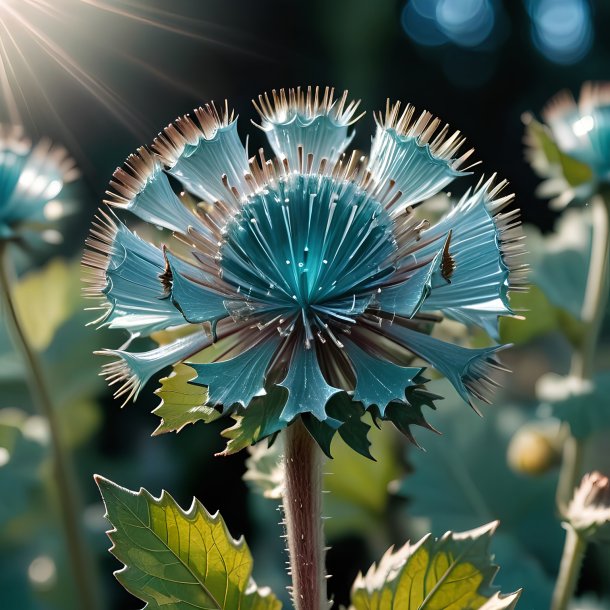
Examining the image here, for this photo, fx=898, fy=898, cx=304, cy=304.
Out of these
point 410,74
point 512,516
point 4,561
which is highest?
point 410,74

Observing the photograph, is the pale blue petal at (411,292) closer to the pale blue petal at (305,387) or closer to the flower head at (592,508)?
the pale blue petal at (305,387)

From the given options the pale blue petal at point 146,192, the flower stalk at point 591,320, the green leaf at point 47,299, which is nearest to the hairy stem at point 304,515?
the pale blue petal at point 146,192

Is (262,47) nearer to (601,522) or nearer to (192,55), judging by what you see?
(192,55)

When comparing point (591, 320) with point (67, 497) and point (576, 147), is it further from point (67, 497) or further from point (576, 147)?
point (67, 497)

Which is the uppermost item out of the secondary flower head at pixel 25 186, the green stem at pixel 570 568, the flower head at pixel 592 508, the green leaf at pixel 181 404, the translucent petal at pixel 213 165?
→ the secondary flower head at pixel 25 186

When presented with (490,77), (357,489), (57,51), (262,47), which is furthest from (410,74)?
(357,489)

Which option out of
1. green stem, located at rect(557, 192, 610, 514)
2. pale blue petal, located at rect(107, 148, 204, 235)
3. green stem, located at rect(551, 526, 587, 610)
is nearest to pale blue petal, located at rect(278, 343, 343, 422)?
pale blue petal, located at rect(107, 148, 204, 235)
